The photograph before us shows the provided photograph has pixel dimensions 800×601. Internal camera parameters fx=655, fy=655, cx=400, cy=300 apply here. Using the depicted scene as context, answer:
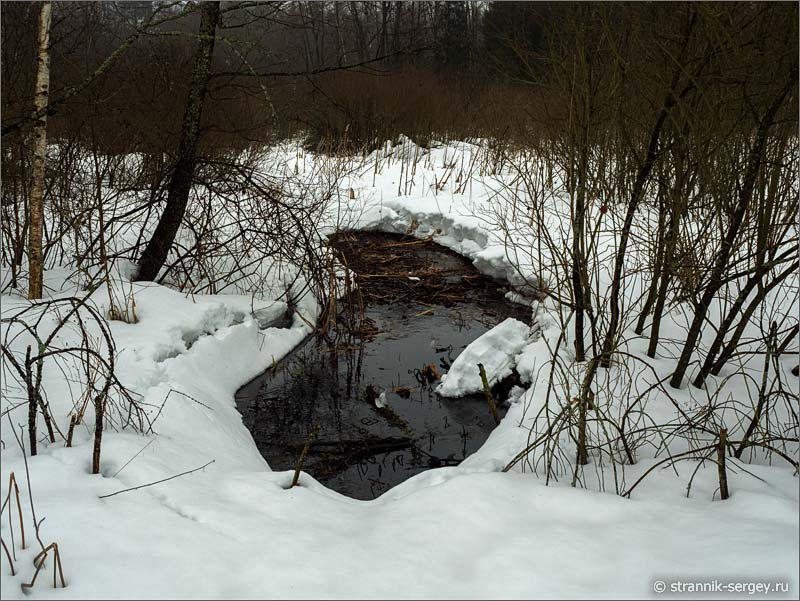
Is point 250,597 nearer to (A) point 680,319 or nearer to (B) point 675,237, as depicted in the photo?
(B) point 675,237

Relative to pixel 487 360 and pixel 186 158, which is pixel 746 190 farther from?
pixel 186 158

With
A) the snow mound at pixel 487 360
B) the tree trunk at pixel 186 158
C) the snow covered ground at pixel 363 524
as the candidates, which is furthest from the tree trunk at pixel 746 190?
the tree trunk at pixel 186 158

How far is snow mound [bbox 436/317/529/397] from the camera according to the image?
513 centimetres

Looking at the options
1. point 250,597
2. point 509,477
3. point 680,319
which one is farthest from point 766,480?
point 680,319

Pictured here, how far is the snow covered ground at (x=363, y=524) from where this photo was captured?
90.0 inches

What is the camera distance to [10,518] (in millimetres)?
2334

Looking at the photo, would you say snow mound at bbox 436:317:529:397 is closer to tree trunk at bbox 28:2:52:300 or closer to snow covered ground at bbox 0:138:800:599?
snow covered ground at bbox 0:138:800:599

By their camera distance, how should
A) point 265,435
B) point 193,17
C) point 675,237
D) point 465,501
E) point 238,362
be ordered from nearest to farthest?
point 465,501, point 675,237, point 265,435, point 238,362, point 193,17

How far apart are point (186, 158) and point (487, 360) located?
3208mm

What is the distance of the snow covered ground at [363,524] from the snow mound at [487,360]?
3.12 ft

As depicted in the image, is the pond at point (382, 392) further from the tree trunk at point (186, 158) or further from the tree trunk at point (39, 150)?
the tree trunk at point (39, 150)

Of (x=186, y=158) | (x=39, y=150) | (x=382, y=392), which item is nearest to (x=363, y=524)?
(x=382, y=392)

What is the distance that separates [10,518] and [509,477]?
2.08 m

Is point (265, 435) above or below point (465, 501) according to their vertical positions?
below
